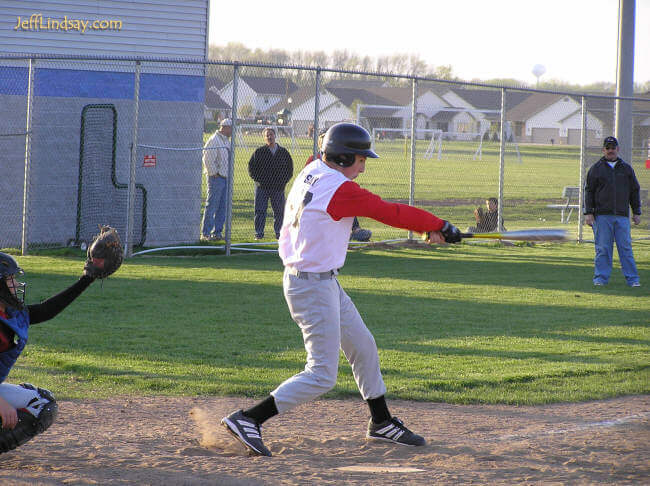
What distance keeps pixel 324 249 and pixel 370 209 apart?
1.20 ft

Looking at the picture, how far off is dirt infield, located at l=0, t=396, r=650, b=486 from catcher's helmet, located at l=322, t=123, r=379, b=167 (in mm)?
1780

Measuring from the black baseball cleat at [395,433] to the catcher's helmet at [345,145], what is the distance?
1649mm

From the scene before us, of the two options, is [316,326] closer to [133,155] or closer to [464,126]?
[133,155]

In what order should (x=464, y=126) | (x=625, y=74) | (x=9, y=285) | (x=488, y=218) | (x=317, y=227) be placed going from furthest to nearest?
(x=464, y=126), (x=625, y=74), (x=488, y=218), (x=317, y=227), (x=9, y=285)

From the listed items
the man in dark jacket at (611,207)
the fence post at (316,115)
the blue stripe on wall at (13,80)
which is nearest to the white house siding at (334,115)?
the fence post at (316,115)

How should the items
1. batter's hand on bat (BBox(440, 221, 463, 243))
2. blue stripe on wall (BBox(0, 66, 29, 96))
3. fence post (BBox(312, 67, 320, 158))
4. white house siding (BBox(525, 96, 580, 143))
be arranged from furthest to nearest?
white house siding (BBox(525, 96, 580, 143)), blue stripe on wall (BBox(0, 66, 29, 96)), fence post (BBox(312, 67, 320, 158)), batter's hand on bat (BBox(440, 221, 463, 243))

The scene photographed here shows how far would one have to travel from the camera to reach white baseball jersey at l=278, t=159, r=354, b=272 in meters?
4.90

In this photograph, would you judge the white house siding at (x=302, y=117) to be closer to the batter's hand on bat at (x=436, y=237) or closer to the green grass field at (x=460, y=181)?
the green grass field at (x=460, y=181)

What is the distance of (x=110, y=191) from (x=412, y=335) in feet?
26.4

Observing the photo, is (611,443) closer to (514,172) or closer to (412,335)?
(412,335)

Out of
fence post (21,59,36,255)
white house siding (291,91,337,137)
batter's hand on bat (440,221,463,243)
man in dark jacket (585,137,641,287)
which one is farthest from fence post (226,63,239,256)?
batter's hand on bat (440,221,463,243)

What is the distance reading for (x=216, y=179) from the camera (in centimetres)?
1582

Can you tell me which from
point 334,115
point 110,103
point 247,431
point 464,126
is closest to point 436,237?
point 247,431

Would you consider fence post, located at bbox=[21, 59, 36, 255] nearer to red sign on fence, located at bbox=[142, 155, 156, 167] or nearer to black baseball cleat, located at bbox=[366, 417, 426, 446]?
red sign on fence, located at bbox=[142, 155, 156, 167]
